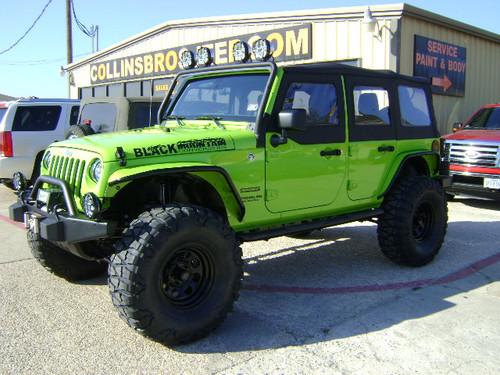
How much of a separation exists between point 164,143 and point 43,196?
3.50ft

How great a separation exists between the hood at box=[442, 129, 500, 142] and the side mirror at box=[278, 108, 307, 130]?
5940 mm

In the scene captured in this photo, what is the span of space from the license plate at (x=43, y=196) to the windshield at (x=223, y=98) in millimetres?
1464

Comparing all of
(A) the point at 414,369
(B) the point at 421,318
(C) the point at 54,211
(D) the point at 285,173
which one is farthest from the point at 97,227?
(B) the point at 421,318

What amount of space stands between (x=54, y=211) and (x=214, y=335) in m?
1.44

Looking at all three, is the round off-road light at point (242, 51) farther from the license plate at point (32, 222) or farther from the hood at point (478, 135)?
the hood at point (478, 135)

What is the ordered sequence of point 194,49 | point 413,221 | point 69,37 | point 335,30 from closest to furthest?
point 413,221, point 335,30, point 194,49, point 69,37

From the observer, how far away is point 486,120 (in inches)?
386

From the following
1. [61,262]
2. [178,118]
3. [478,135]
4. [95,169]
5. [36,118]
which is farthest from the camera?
[36,118]

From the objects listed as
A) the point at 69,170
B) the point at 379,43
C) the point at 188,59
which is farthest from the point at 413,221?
the point at 379,43

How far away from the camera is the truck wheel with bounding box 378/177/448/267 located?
5000 mm

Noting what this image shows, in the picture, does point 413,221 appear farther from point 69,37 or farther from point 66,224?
point 69,37

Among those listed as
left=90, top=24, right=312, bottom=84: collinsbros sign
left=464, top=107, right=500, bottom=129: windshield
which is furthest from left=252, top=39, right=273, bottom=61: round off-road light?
left=464, top=107, right=500, bottom=129: windshield

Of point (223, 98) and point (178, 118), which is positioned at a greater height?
point (223, 98)

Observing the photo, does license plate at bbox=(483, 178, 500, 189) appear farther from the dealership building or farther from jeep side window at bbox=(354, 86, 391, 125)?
jeep side window at bbox=(354, 86, 391, 125)
